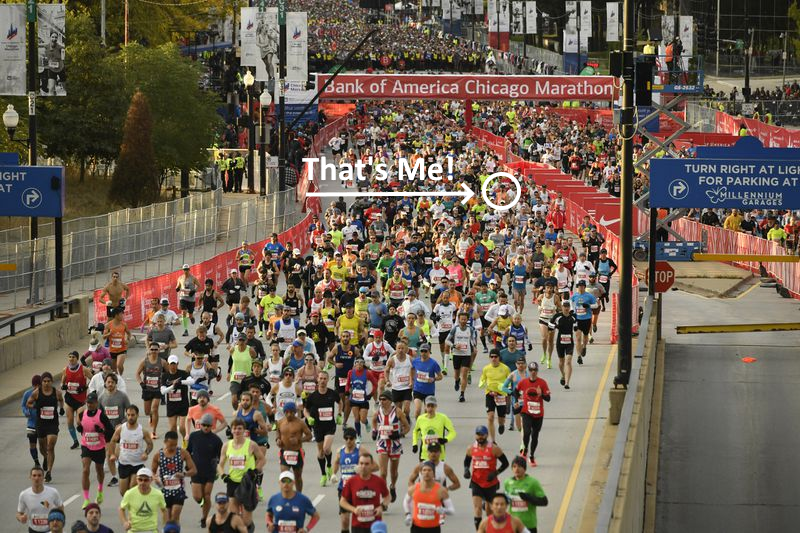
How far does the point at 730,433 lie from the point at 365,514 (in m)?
9.87

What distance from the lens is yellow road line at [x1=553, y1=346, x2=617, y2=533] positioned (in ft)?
55.9

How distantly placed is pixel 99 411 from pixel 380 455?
322cm

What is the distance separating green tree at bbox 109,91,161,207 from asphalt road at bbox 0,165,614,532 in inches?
866

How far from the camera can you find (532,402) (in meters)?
18.9

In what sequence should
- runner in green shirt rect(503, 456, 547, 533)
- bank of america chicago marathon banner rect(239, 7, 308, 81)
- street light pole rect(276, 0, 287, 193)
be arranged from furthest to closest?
bank of america chicago marathon banner rect(239, 7, 308, 81), street light pole rect(276, 0, 287, 193), runner in green shirt rect(503, 456, 547, 533)

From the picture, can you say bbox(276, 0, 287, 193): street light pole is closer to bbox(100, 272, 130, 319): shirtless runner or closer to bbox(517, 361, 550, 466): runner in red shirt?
bbox(100, 272, 130, 319): shirtless runner

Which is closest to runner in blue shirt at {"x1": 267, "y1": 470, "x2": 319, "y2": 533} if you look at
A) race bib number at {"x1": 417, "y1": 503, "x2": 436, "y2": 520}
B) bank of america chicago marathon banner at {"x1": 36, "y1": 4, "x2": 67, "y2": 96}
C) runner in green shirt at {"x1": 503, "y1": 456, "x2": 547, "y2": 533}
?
race bib number at {"x1": 417, "y1": 503, "x2": 436, "y2": 520}

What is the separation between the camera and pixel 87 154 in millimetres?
52188

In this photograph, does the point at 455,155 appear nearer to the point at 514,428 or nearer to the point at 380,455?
the point at 514,428

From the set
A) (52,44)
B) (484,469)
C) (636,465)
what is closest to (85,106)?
(52,44)

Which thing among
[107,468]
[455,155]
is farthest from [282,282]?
[455,155]

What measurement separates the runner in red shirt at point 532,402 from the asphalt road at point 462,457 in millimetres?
405

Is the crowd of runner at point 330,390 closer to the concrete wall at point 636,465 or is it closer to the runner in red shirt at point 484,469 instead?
the runner in red shirt at point 484,469

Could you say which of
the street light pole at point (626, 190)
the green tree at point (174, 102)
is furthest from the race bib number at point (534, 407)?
the green tree at point (174, 102)
